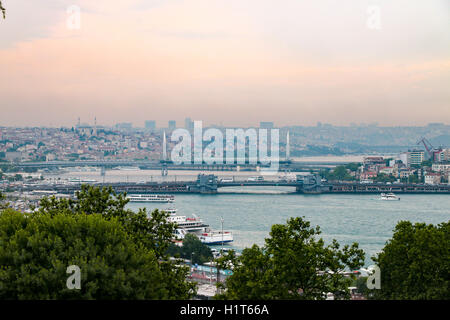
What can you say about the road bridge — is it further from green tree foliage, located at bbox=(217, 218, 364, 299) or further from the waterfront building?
green tree foliage, located at bbox=(217, 218, 364, 299)

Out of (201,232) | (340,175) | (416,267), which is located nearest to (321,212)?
(201,232)

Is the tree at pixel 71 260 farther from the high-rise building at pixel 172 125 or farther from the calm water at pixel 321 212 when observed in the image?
the high-rise building at pixel 172 125

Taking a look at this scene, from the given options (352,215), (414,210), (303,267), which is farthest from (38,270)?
(414,210)

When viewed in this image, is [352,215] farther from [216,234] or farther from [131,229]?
[131,229]

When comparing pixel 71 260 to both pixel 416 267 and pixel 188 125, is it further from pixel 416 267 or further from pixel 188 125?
pixel 188 125

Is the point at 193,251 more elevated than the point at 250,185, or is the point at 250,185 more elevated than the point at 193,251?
the point at 250,185

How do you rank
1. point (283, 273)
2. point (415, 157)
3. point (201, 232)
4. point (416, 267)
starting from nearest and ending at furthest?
1. point (283, 273)
2. point (416, 267)
3. point (201, 232)
4. point (415, 157)
